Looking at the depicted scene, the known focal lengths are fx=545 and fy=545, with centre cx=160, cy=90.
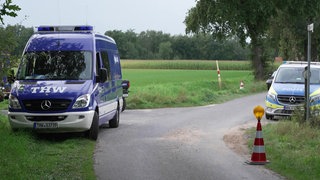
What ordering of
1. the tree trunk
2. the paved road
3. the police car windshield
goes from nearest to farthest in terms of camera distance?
the paved road → the police car windshield → the tree trunk

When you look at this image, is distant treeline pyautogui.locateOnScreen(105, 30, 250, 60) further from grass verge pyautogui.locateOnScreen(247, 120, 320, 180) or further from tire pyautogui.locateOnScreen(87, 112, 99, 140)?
tire pyautogui.locateOnScreen(87, 112, 99, 140)

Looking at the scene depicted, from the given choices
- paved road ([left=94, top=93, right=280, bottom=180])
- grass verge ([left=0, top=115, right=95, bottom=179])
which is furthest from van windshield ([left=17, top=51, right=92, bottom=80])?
paved road ([left=94, top=93, right=280, bottom=180])

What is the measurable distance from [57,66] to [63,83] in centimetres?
81

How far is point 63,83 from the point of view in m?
12.8

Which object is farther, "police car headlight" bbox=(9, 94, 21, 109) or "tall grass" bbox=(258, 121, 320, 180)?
"police car headlight" bbox=(9, 94, 21, 109)

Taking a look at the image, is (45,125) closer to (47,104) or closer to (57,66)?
(47,104)

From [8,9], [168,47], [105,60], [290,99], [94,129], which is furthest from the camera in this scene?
[168,47]

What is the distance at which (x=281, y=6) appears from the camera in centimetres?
1039

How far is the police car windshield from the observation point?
18828 mm

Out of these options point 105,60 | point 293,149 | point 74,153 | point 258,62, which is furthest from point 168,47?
point 74,153

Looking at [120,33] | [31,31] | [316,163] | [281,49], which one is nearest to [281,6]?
[316,163]

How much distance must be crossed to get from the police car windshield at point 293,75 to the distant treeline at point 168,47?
93787mm

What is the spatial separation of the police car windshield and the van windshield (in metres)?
8.24

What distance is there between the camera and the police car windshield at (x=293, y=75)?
18.8 m
